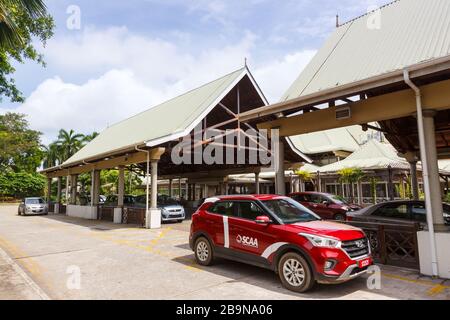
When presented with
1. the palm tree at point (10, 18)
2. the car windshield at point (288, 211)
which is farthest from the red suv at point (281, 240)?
the palm tree at point (10, 18)

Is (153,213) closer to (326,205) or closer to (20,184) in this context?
(326,205)

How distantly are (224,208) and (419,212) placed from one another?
5130 mm

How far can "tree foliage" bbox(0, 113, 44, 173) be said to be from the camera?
2064 inches

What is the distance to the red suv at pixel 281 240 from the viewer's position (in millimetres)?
5172

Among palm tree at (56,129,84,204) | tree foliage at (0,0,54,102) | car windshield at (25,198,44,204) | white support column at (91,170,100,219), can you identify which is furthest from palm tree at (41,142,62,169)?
tree foliage at (0,0,54,102)

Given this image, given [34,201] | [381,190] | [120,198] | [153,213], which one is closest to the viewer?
[153,213]

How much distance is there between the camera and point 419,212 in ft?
25.9

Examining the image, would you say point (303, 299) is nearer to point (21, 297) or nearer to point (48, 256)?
point (21, 297)

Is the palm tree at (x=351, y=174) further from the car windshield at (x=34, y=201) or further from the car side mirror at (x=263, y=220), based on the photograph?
the car windshield at (x=34, y=201)

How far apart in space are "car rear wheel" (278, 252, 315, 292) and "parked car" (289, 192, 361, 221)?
377 inches

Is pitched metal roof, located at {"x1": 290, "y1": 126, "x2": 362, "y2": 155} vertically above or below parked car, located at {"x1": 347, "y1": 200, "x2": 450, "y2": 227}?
above

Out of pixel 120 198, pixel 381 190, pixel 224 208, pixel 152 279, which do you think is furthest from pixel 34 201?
pixel 381 190

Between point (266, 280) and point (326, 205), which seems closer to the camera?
point (266, 280)

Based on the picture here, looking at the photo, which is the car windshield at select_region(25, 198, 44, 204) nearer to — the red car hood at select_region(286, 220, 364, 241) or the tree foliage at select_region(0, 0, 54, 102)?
the tree foliage at select_region(0, 0, 54, 102)
